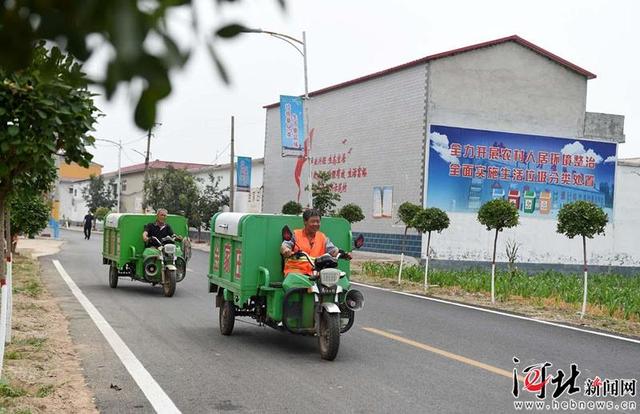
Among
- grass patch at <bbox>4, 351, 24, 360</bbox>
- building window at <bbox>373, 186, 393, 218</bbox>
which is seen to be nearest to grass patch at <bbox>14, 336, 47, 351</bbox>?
grass patch at <bbox>4, 351, 24, 360</bbox>

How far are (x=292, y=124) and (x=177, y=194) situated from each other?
19759mm

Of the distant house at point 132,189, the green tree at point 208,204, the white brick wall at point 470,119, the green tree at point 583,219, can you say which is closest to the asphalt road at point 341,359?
the green tree at point 583,219

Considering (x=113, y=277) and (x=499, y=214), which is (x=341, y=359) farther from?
(x=499, y=214)

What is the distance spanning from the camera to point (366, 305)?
48.0ft

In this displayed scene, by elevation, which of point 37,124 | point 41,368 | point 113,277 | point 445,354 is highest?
point 37,124

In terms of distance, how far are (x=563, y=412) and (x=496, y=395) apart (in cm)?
64

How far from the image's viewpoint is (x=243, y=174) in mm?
42375

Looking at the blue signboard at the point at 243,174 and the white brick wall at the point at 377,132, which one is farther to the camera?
the blue signboard at the point at 243,174

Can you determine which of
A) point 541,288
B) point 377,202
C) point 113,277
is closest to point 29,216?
point 113,277

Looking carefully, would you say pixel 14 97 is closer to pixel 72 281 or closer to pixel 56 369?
Answer: pixel 56 369

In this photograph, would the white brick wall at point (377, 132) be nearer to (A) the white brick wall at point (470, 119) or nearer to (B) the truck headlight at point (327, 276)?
(A) the white brick wall at point (470, 119)

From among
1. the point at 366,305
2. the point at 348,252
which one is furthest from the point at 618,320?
the point at 348,252

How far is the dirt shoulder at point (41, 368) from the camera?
6.39 meters

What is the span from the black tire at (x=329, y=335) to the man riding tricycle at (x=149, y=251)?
691 cm
